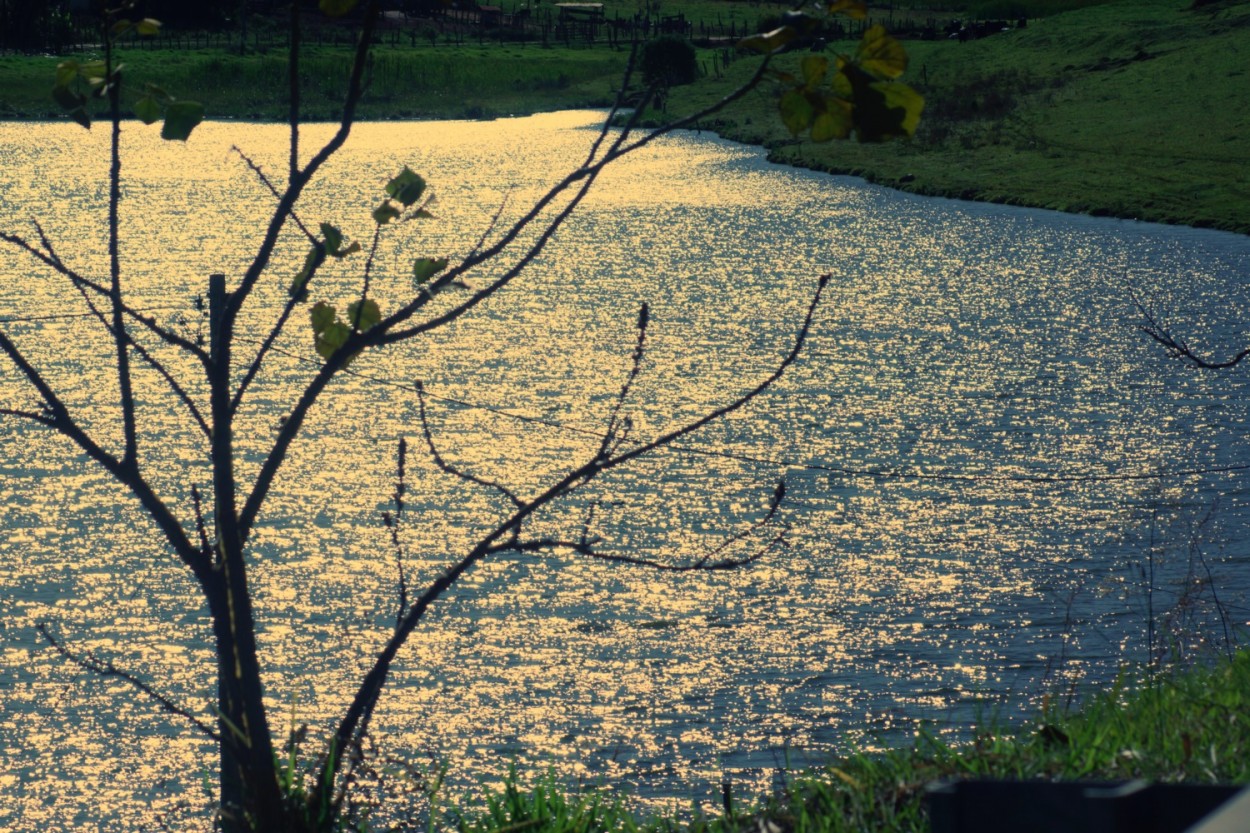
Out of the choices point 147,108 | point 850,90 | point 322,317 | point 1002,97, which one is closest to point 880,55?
point 850,90

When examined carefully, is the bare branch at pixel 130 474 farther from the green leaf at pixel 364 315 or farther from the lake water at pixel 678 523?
the green leaf at pixel 364 315

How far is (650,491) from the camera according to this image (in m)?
18.7

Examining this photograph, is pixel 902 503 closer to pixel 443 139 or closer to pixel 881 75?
pixel 881 75

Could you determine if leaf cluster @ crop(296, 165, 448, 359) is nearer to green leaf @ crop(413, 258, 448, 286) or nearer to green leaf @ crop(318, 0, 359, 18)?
green leaf @ crop(413, 258, 448, 286)

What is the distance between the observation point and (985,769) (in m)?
6.03

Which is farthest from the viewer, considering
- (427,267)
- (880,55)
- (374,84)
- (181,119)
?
(374,84)

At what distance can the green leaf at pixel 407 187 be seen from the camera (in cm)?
486

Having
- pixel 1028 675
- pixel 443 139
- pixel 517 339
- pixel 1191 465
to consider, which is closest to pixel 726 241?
pixel 517 339

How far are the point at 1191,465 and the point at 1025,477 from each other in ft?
6.87

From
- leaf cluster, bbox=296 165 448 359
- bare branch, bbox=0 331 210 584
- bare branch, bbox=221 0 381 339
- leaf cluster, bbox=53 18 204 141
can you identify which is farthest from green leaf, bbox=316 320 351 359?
leaf cluster, bbox=53 18 204 141

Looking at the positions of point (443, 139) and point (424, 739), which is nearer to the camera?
point (424, 739)

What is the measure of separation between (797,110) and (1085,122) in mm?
63473

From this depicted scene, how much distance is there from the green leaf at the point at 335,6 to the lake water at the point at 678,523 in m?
2.07

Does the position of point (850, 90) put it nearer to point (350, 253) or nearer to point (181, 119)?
point (350, 253)
